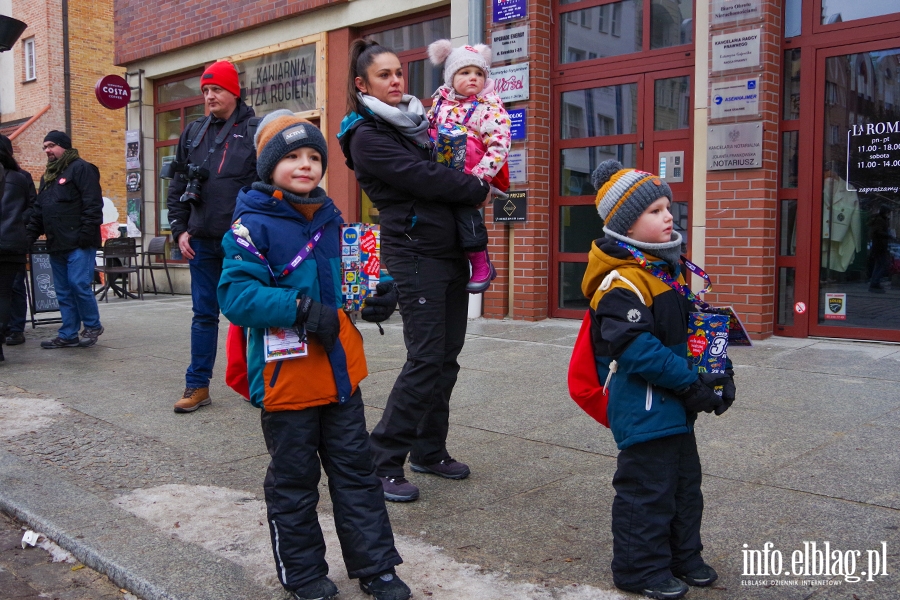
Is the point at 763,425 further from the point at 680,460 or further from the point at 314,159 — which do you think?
the point at 314,159

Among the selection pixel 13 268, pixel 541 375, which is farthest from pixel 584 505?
pixel 13 268

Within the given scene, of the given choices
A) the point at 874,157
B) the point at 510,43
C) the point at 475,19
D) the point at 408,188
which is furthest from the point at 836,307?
the point at 408,188

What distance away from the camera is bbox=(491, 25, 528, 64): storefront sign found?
29.9ft

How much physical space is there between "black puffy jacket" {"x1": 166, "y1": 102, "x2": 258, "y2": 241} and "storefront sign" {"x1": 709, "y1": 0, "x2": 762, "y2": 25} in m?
4.36

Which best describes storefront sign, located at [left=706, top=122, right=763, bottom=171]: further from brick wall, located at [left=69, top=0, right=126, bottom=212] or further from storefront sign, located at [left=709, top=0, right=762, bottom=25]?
brick wall, located at [left=69, top=0, right=126, bottom=212]

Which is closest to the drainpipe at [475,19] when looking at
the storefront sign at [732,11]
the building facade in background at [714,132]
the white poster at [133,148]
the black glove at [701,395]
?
the building facade in background at [714,132]

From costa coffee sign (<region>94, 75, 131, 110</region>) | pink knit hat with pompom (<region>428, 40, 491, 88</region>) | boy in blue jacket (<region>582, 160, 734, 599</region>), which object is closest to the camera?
boy in blue jacket (<region>582, 160, 734, 599</region>)

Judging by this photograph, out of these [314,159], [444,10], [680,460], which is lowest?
[680,460]

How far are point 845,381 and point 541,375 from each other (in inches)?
83.5

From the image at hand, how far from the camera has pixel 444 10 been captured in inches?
405

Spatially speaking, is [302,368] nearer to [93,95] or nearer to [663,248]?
[663,248]

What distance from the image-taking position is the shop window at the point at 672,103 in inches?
323

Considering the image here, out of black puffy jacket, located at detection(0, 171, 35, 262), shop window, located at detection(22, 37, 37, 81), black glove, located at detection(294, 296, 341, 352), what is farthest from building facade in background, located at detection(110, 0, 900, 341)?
shop window, located at detection(22, 37, 37, 81)

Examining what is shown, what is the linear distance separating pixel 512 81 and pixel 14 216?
511 centimetres
